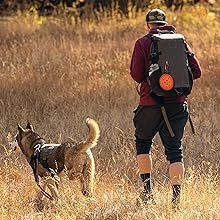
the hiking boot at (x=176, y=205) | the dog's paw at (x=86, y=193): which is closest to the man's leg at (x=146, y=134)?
the hiking boot at (x=176, y=205)

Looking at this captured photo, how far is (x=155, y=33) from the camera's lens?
20.7 feet

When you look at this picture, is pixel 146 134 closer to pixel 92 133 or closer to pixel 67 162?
pixel 92 133

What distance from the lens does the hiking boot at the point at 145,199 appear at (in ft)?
20.1

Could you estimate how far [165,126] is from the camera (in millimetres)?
6355

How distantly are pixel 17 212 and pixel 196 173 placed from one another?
205 centimetres

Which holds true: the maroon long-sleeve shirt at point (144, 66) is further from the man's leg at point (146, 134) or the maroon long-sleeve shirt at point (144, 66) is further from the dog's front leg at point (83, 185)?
the dog's front leg at point (83, 185)

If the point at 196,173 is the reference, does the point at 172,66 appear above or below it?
above

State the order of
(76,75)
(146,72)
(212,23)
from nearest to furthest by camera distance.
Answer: (146,72), (76,75), (212,23)

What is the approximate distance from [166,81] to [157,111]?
1.08 feet

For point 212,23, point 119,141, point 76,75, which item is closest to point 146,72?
point 119,141

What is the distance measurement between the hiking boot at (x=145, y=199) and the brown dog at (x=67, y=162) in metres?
0.64

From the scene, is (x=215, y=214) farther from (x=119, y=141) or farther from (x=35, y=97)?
(x=35, y=97)

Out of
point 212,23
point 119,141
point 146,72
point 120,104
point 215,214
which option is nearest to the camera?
point 215,214

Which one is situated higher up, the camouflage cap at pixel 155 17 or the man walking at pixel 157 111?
the camouflage cap at pixel 155 17
